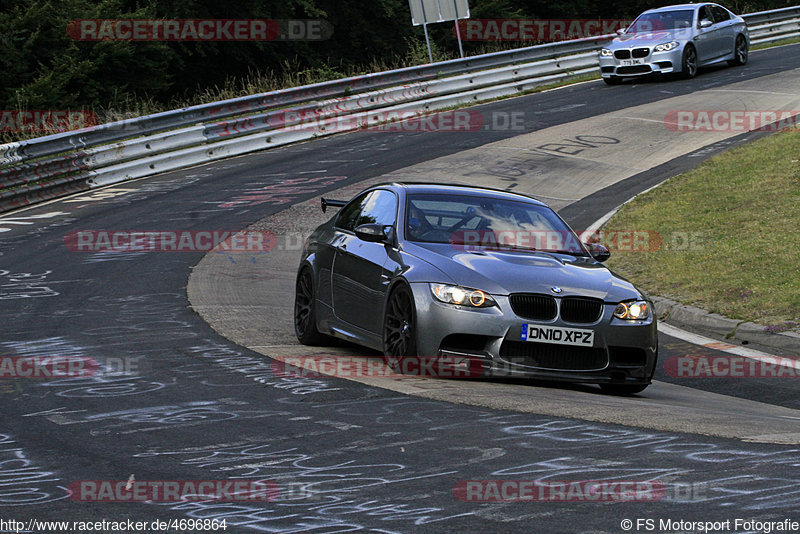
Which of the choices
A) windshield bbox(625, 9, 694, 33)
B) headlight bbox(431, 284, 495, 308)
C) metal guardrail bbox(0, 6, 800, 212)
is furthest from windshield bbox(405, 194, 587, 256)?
windshield bbox(625, 9, 694, 33)

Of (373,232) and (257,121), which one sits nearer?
(373,232)

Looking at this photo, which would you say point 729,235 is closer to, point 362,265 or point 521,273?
point 362,265

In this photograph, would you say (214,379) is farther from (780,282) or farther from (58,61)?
(58,61)

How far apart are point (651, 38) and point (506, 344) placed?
21982mm

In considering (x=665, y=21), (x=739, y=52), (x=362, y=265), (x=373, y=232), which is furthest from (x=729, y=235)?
(x=739, y=52)

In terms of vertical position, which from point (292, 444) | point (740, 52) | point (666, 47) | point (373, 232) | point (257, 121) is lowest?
point (292, 444)

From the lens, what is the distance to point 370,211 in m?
10.3

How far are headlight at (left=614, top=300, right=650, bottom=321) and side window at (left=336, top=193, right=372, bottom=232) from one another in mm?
2728

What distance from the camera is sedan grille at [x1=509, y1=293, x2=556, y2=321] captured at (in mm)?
8352

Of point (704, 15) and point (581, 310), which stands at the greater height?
point (704, 15)

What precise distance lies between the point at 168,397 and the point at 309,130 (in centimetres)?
1763

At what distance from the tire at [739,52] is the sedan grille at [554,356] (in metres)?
24.6

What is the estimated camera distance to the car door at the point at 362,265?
365 inches

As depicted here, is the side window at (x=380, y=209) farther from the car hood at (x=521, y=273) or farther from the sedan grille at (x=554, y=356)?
the sedan grille at (x=554, y=356)
